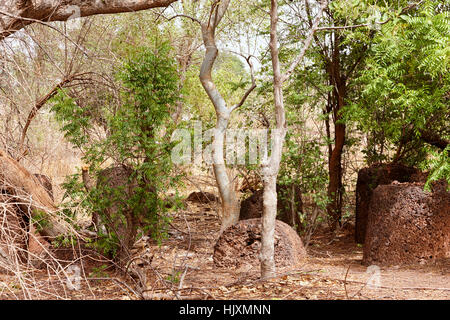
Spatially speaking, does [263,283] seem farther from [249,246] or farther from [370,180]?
[370,180]

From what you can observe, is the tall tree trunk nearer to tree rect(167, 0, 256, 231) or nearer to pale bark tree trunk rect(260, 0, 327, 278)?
tree rect(167, 0, 256, 231)

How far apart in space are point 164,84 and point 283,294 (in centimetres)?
278

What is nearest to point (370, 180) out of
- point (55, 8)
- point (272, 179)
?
point (272, 179)

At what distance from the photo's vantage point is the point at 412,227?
593 cm

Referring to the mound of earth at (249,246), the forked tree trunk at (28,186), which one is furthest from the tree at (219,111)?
the forked tree trunk at (28,186)

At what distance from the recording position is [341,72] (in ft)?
29.2

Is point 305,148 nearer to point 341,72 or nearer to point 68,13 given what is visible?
point 341,72

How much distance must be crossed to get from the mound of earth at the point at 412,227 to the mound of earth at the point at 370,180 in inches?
70.3

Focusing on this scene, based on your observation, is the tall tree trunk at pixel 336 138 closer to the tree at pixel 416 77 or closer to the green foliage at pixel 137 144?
the tree at pixel 416 77

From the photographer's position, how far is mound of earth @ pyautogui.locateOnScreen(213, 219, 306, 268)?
6355 millimetres

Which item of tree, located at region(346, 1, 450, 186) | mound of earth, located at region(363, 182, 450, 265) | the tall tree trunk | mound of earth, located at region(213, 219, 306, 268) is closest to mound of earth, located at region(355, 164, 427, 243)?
the tall tree trunk

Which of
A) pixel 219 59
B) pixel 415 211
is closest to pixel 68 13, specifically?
pixel 415 211

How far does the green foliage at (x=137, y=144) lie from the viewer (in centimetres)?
582

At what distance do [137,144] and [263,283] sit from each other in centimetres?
218
